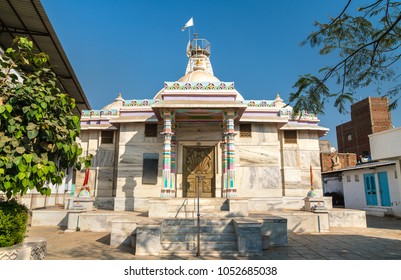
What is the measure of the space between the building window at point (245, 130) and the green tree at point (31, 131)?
9.30 m

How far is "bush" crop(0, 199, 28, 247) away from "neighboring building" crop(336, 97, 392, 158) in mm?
34418

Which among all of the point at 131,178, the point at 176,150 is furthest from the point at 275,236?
the point at 131,178

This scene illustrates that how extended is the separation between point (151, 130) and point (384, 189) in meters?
14.9

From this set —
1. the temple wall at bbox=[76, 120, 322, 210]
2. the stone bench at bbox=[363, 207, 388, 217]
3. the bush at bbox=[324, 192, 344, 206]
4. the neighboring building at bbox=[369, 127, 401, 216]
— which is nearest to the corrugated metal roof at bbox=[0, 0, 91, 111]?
the temple wall at bbox=[76, 120, 322, 210]

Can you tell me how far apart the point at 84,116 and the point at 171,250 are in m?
11.2

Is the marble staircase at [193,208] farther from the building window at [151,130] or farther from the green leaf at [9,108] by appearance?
the green leaf at [9,108]

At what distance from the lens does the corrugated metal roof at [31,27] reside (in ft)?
34.6

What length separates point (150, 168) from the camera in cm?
1314

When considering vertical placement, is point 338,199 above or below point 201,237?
above

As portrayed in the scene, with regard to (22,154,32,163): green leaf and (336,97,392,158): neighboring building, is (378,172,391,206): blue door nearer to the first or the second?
(336,97,392,158): neighboring building

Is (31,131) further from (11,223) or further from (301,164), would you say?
(301,164)

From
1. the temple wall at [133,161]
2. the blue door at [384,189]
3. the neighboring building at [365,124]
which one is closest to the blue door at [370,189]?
the blue door at [384,189]

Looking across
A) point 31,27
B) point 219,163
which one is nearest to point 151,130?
point 219,163

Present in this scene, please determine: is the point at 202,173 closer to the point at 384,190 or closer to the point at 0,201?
the point at 0,201
